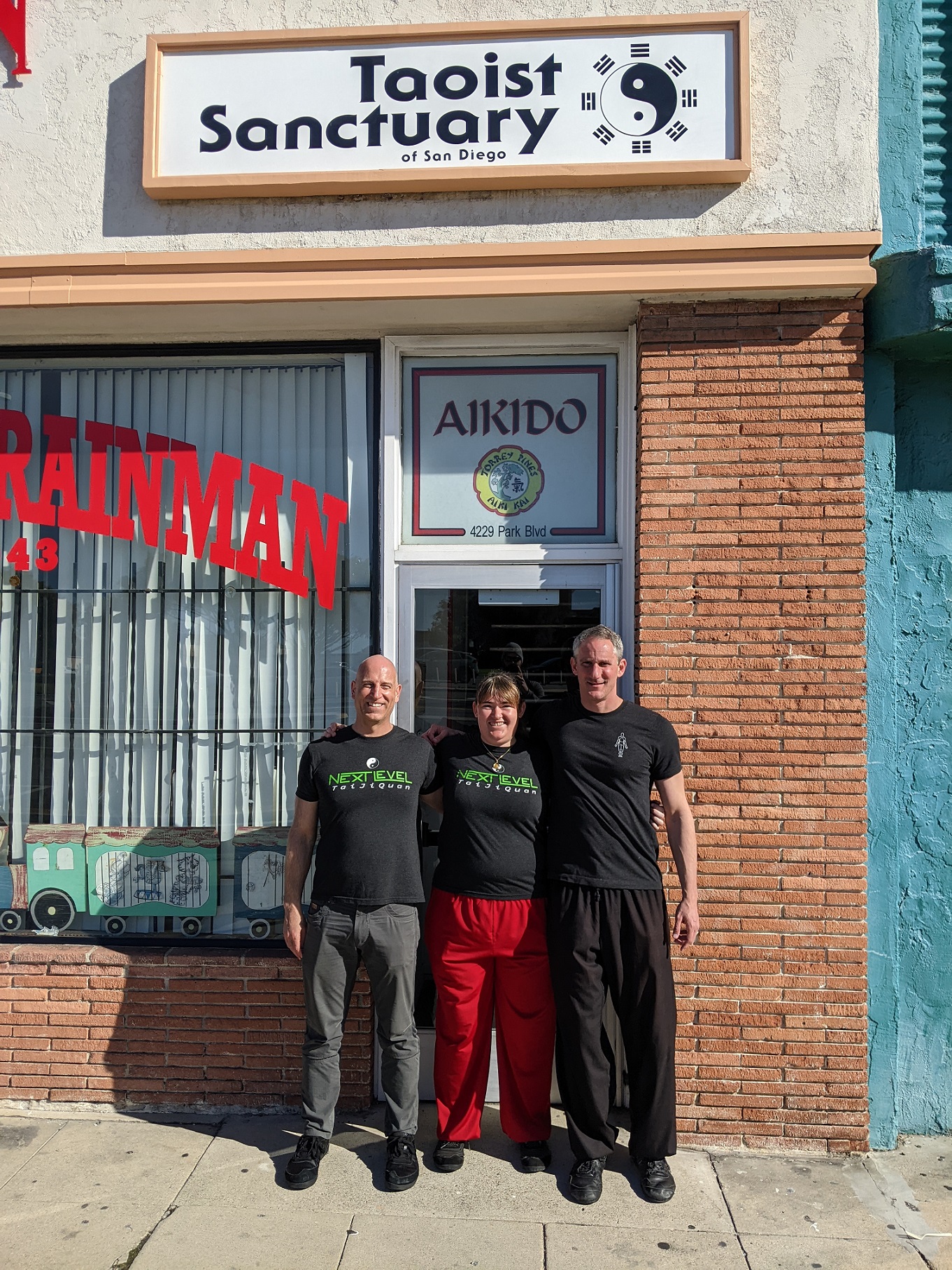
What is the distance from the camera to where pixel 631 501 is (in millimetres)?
4426

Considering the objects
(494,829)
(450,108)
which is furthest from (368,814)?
(450,108)

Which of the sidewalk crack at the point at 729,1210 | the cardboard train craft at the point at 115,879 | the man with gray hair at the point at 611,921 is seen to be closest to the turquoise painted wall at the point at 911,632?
the sidewalk crack at the point at 729,1210

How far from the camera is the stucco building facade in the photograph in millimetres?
4098

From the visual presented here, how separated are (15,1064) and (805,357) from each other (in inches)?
191

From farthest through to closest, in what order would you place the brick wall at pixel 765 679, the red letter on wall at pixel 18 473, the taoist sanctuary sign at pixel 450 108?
the red letter on wall at pixel 18 473 → the taoist sanctuary sign at pixel 450 108 → the brick wall at pixel 765 679

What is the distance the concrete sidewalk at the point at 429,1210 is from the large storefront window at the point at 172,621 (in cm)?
105

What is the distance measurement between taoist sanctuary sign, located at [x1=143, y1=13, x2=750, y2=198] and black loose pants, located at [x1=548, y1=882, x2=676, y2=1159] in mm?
3130

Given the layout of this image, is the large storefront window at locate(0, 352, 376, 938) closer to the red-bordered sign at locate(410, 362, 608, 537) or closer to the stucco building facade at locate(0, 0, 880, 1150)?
the stucco building facade at locate(0, 0, 880, 1150)

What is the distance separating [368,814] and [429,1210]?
1.50 metres

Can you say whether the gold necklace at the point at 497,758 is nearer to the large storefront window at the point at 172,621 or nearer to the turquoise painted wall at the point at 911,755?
the large storefront window at the point at 172,621

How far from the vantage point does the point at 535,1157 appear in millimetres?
3822

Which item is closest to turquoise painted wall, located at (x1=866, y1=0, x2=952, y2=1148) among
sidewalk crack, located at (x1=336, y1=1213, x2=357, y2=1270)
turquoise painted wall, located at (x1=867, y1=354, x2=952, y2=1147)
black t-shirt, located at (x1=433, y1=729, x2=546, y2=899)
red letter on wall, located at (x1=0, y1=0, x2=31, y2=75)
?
turquoise painted wall, located at (x1=867, y1=354, x2=952, y2=1147)

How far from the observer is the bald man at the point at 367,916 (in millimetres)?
3760

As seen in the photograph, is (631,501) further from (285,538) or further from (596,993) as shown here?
(596,993)
